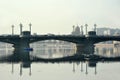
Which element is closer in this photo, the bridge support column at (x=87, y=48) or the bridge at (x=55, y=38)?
the bridge at (x=55, y=38)

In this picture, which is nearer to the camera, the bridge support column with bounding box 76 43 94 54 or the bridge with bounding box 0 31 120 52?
the bridge with bounding box 0 31 120 52

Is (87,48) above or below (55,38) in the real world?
below

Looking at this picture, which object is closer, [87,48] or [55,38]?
[55,38]

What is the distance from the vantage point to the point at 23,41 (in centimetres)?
17412

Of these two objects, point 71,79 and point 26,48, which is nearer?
point 71,79

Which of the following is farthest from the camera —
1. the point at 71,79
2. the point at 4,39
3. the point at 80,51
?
Result: the point at 80,51

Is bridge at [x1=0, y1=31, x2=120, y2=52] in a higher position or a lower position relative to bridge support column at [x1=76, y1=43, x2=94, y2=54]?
higher

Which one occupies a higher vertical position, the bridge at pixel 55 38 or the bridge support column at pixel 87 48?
the bridge at pixel 55 38

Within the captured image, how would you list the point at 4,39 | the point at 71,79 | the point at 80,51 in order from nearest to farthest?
the point at 71,79 → the point at 4,39 → the point at 80,51

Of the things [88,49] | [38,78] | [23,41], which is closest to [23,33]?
[23,41]

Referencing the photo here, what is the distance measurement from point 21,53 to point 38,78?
98.0 meters

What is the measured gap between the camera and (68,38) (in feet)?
573

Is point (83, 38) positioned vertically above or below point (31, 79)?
above

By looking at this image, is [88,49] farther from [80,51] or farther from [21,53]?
[21,53]
